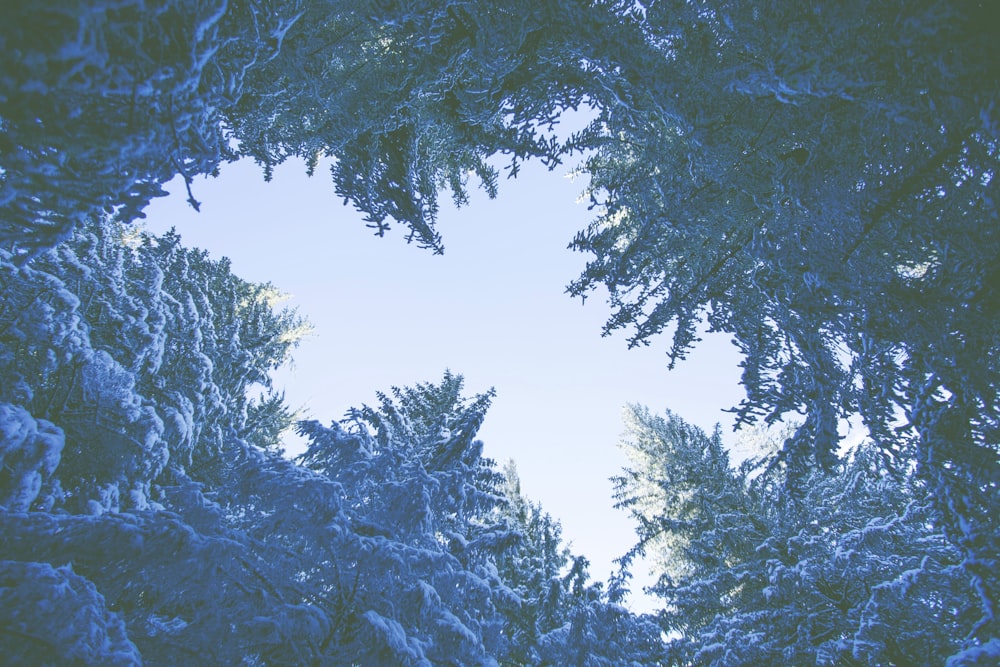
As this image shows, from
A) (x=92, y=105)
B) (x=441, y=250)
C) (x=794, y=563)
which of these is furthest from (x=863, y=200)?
(x=794, y=563)

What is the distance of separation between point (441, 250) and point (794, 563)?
8396 millimetres

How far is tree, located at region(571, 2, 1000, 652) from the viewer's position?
2.35 m

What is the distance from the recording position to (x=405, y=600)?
3.22 metres

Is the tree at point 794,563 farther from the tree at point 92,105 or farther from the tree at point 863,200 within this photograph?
the tree at point 92,105

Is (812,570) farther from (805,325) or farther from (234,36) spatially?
(234,36)

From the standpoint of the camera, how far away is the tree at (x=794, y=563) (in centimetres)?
539

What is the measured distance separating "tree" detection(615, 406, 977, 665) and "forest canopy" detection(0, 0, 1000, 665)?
0.09m

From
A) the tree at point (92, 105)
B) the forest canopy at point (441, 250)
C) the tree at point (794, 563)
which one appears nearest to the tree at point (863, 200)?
the forest canopy at point (441, 250)

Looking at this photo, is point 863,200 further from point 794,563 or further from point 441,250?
point 794,563

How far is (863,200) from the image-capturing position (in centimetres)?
291

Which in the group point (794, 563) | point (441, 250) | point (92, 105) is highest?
point (441, 250)

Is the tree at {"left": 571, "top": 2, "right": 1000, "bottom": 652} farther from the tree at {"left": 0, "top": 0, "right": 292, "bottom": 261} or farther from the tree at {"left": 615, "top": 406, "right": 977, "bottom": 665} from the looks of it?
the tree at {"left": 0, "top": 0, "right": 292, "bottom": 261}

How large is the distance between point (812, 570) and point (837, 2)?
756cm

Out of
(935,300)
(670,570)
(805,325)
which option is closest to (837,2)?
(935,300)
